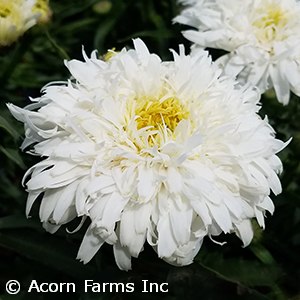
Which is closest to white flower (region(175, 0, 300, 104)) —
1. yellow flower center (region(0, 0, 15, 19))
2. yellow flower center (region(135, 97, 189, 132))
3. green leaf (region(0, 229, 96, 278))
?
yellow flower center (region(135, 97, 189, 132))

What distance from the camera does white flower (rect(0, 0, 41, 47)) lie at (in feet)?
4.61

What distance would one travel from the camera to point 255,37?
138 centimetres

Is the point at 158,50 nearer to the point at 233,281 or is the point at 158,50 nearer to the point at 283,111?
the point at 283,111

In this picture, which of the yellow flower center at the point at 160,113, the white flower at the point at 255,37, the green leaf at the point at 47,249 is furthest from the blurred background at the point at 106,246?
the yellow flower center at the point at 160,113

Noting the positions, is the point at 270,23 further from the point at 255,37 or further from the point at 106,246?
the point at 106,246

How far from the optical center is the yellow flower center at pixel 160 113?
1090 mm

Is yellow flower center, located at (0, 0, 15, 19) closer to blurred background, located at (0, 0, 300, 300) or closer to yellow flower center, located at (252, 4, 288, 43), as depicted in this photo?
blurred background, located at (0, 0, 300, 300)

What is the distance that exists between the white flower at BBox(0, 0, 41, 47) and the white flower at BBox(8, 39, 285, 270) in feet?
1.10

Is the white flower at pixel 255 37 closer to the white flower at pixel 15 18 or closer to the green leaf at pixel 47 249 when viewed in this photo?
the white flower at pixel 15 18

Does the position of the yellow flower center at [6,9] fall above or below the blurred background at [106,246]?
above

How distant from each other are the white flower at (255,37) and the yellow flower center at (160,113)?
25cm

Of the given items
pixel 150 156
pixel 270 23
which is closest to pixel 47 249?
pixel 150 156

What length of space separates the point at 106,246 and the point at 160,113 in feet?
1.05

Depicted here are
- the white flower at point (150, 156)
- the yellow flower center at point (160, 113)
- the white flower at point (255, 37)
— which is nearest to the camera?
the white flower at point (150, 156)
